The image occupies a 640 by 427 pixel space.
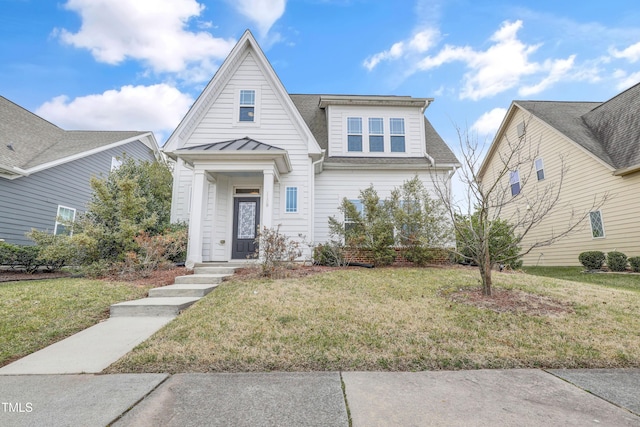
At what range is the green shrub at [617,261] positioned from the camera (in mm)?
10216

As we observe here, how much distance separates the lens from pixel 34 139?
40.2ft

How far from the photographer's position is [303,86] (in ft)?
55.1

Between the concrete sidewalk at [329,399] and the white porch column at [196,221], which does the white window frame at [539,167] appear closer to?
the concrete sidewalk at [329,399]

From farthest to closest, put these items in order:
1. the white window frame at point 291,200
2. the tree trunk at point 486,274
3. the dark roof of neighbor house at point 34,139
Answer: the dark roof of neighbor house at point 34,139 → the white window frame at point 291,200 → the tree trunk at point 486,274

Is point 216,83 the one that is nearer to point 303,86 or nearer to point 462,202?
point 303,86

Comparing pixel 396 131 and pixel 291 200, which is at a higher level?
pixel 396 131

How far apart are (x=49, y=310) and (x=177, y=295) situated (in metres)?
1.95

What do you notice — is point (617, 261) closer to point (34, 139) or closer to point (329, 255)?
point (329, 255)

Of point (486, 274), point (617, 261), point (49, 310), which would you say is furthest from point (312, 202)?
point (617, 261)

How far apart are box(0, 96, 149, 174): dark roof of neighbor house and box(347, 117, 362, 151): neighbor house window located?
38.2ft

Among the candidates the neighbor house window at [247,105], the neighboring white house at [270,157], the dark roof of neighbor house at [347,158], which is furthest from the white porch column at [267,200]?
the dark roof of neighbor house at [347,158]

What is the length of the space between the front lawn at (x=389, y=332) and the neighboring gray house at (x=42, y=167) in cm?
702

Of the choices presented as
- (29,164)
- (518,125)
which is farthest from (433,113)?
(29,164)

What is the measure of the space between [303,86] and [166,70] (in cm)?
723
